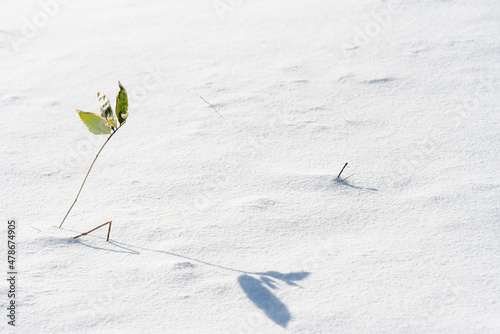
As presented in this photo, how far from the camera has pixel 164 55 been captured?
7.34 ft

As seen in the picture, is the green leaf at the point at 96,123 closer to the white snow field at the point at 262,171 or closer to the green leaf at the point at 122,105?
the green leaf at the point at 122,105

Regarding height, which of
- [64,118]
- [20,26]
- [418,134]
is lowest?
[418,134]

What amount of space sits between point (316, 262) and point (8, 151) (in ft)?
3.66

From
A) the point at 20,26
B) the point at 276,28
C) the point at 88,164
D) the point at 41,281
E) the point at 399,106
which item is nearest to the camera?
the point at 41,281

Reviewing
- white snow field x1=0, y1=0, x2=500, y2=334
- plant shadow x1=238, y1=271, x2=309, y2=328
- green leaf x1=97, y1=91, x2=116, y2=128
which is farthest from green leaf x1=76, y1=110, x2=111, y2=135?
plant shadow x1=238, y1=271, x2=309, y2=328

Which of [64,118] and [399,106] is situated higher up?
[64,118]

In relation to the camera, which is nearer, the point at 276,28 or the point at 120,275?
the point at 120,275

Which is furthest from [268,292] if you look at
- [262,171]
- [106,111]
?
[106,111]

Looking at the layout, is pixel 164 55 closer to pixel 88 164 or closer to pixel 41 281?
pixel 88 164

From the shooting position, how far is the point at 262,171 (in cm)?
152

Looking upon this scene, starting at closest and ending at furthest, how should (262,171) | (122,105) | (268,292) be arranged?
1. (268,292)
2. (122,105)
3. (262,171)

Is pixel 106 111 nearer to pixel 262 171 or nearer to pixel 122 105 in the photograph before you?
pixel 122 105

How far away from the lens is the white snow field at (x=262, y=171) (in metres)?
1.09

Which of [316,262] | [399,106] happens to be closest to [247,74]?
[399,106]
